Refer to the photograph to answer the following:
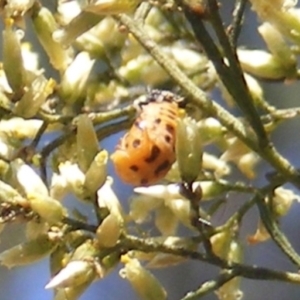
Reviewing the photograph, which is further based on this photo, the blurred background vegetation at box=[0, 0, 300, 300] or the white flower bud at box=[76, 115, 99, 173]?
the blurred background vegetation at box=[0, 0, 300, 300]

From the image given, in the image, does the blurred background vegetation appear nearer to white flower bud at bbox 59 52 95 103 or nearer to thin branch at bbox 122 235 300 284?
white flower bud at bbox 59 52 95 103

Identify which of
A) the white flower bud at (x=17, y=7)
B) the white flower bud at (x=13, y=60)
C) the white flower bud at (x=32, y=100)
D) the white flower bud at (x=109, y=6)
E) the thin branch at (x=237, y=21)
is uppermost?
the white flower bud at (x=109, y=6)

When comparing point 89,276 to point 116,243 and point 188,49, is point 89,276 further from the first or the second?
point 188,49

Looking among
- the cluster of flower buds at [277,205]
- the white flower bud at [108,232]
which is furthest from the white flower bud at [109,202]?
Result: the cluster of flower buds at [277,205]

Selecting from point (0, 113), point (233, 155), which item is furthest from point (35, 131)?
point (233, 155)

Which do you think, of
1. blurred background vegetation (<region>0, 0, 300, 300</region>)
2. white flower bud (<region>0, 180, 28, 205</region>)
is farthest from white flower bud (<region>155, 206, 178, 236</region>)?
white flower bud (<region>0, 180, 28, 205</region>)

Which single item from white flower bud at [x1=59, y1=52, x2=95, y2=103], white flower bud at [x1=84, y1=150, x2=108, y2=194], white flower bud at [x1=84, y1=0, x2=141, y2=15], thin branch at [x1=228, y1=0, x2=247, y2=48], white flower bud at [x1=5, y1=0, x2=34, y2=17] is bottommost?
white flower bud at [x1=84, y1=150, x2=108, y2=194]

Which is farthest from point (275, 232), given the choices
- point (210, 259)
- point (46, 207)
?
point (46, 207)

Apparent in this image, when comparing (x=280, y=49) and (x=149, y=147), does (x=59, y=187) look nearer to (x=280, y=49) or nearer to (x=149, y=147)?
(x=149, y=147)

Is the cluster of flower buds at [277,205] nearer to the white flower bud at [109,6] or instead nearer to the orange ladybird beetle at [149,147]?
the orange ladybird beetle at [149,147]
